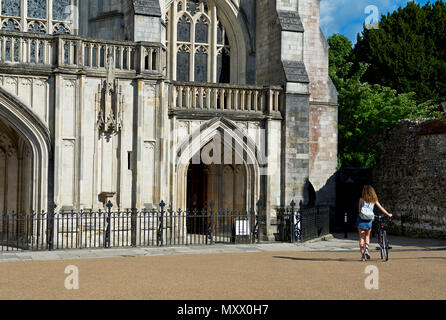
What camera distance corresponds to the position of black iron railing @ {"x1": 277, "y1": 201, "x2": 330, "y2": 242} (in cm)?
1677

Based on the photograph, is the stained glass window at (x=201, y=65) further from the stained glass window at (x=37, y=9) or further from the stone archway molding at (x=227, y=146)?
the stained glass window at (x=37, y=9)

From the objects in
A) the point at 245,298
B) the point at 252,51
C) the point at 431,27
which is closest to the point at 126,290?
the point at 245,298

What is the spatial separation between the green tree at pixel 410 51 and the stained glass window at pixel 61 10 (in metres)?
18.7

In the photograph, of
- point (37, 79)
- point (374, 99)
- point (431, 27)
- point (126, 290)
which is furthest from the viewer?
point (431, 27)

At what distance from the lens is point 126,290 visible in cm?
870

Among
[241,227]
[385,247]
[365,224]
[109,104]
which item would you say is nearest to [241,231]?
[241,227]

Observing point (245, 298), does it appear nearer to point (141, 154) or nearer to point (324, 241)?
point (141, 154)

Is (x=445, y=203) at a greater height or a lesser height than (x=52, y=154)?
lesser

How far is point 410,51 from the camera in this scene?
32.5 meters

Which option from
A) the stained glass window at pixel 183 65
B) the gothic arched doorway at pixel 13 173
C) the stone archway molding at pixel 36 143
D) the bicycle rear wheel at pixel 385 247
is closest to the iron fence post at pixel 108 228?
the stone archway molding at pixel 36 143

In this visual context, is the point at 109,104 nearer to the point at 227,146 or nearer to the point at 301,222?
the point at 227,146

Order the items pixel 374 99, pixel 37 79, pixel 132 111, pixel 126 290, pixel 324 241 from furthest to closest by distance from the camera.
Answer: pixel 374 99 → pixel 324 241 → pixel 132 111 → pixel 37 79 → pixel 126 290

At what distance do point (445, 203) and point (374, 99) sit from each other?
37.3 ft

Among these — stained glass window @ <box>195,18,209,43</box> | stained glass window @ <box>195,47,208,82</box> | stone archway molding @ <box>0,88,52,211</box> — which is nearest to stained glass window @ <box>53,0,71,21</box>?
stained glass window @ <box>195,18,209,43</box>
